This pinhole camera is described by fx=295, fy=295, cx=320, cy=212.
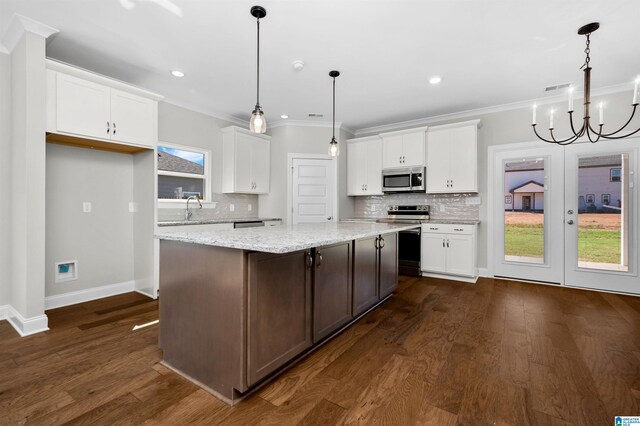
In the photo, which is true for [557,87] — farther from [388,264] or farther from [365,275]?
[365,275]

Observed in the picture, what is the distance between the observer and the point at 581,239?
156 inches

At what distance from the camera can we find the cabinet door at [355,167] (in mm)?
5547

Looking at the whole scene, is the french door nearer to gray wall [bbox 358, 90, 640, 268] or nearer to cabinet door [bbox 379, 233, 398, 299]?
gray wall [bbox 358, 90, 640, 268]

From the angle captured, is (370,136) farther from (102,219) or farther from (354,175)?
(102,219)

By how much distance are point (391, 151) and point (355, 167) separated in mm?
772

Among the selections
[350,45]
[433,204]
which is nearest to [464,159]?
[433,204]

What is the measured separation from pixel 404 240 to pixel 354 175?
5.32ft

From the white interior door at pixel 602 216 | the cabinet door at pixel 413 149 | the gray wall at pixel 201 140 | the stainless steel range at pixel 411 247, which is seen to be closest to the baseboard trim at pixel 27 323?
the gray wall at pixel 201 140

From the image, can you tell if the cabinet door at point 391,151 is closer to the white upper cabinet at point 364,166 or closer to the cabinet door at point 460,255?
the white upper cabinet at point 364,166

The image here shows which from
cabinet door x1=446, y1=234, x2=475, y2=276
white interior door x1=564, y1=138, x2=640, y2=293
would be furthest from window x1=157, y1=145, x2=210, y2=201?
white interior door x1=564, y1=138, x2=640, y2=293

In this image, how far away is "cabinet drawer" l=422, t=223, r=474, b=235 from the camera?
429cm

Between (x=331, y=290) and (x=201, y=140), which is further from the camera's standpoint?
(x=201, y=140)

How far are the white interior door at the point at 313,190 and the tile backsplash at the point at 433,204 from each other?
0.81 meters

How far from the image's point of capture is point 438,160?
15.5 ft
